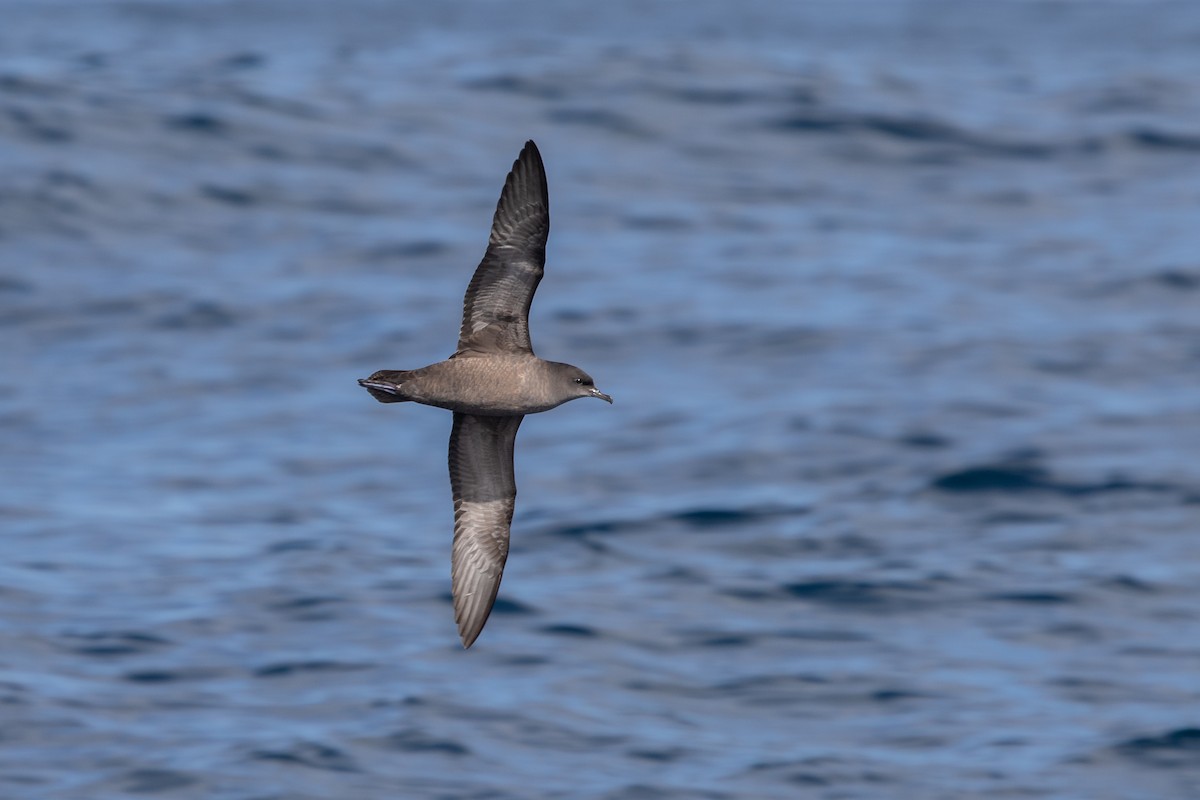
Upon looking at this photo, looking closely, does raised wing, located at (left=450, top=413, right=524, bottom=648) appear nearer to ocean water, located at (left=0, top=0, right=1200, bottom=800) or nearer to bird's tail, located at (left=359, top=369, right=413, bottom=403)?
bird's tail, located at (left=359, top=369, right=413, bottom=403)

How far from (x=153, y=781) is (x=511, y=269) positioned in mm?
5635

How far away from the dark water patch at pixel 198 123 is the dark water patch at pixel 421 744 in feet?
58.7

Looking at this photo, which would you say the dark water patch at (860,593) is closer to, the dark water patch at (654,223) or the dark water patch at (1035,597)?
the dark water patch at (1035,597)

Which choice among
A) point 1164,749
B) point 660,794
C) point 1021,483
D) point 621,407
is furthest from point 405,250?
point 1164,749

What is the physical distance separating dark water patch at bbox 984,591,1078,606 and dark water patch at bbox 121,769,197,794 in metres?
7.05

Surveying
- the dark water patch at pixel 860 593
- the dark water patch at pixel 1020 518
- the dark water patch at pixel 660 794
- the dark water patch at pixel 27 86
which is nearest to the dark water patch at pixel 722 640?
the dark water patch at pixel 860 593

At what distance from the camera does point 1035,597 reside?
601 inches

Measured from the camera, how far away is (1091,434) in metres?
18.9

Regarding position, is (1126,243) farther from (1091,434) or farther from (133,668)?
(133,668)

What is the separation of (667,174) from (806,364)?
8.22 metres

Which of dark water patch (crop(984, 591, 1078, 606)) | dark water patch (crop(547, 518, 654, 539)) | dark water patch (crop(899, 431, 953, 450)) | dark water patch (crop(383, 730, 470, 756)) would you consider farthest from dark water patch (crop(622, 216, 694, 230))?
dark water patch (crop(383, 730, 470, 756))

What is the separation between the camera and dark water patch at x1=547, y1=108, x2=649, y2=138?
30.6 meters

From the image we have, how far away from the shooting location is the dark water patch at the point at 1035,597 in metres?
15.1

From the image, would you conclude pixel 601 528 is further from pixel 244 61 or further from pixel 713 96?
pixel 244 61
